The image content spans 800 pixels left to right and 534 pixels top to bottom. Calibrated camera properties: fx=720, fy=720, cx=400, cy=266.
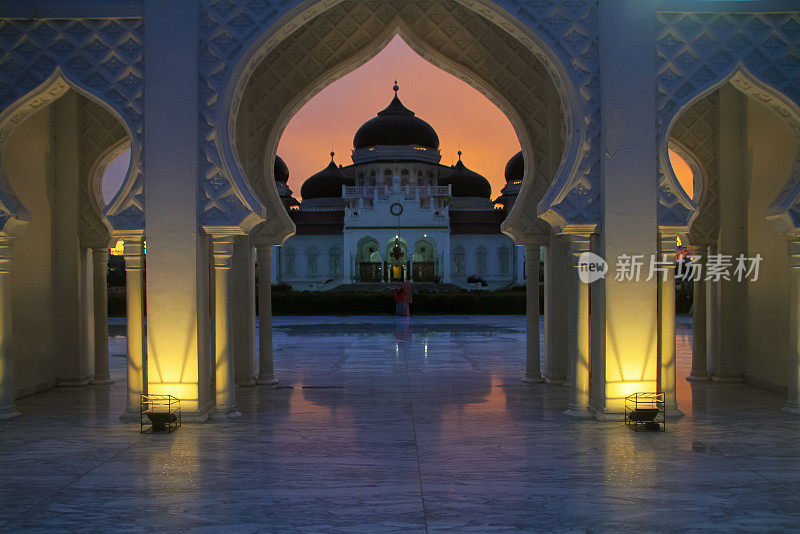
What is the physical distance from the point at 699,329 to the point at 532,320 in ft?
7.05

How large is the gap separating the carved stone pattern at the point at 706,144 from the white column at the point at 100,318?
6.96 m

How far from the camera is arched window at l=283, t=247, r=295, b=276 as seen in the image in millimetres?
39438

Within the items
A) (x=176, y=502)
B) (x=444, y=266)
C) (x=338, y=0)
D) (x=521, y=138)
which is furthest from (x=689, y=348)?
(x=444, y=266)

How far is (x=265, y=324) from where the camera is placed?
28.2 feet

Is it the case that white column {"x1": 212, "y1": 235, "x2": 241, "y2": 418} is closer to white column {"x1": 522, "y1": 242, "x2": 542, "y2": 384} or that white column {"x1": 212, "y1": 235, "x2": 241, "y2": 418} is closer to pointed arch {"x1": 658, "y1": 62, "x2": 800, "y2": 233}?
white column {"x1": 522, "y1": 242, "x2": 542, "y2": 384}

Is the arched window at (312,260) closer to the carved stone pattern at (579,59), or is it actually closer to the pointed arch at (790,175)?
the carved stone pattern at (579,59)

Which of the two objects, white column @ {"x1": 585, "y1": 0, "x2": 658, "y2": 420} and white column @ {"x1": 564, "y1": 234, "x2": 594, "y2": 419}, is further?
white column @ {"x1": 564, "y1": 234, "x2": 594, "y2": 419}

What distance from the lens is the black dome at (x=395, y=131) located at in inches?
1560

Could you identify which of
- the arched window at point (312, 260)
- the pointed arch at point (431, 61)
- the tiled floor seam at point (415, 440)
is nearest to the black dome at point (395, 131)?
the arched window at point (312, 260)

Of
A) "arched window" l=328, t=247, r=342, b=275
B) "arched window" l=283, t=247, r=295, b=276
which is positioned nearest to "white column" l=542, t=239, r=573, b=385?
"arched window" l=328, t=247, r=342, b=275

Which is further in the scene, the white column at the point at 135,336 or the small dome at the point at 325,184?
the small dome at the point at 325,184

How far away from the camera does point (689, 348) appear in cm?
1273

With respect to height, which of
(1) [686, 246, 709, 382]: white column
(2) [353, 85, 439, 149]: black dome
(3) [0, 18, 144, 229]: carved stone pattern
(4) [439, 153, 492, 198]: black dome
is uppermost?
(2) [353, 85, 439, 149]: black dome

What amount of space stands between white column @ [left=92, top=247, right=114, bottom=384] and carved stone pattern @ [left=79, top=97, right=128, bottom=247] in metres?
0.30
